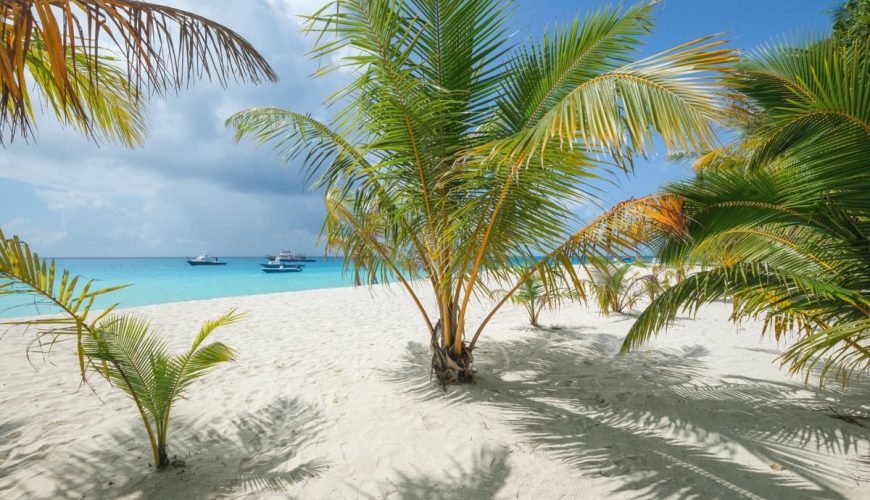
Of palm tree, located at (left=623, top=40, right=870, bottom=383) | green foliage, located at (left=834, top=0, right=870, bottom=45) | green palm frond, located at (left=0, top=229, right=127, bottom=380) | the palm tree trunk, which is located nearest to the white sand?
the palm tree trunk

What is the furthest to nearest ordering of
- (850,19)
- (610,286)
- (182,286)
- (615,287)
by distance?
(182,286)
(850,19)
(610,286)
(615,287)

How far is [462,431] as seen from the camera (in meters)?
2.81

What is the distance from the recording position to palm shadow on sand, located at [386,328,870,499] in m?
2.21

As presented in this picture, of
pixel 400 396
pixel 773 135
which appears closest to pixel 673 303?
pixel 773 135

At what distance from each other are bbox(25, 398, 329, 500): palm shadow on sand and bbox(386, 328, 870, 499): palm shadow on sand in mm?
1047

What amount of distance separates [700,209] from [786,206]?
18.7 inches

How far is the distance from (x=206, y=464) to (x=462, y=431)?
178 cm

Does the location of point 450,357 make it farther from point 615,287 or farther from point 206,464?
point 615,287

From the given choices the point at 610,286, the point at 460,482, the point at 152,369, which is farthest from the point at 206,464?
the point at 610,286

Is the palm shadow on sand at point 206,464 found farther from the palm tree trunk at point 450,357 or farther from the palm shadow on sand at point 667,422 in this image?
the palm tree trunk at point 450,357

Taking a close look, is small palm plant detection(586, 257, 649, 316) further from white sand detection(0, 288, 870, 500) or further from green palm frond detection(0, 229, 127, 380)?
green palm frond detection(0, 229, 127, 380)

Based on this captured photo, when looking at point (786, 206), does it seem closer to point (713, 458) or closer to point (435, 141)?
point (713, 458)

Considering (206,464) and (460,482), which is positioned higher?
(460,482)

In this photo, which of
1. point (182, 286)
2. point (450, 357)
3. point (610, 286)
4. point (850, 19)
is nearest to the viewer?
point (450, 357)
